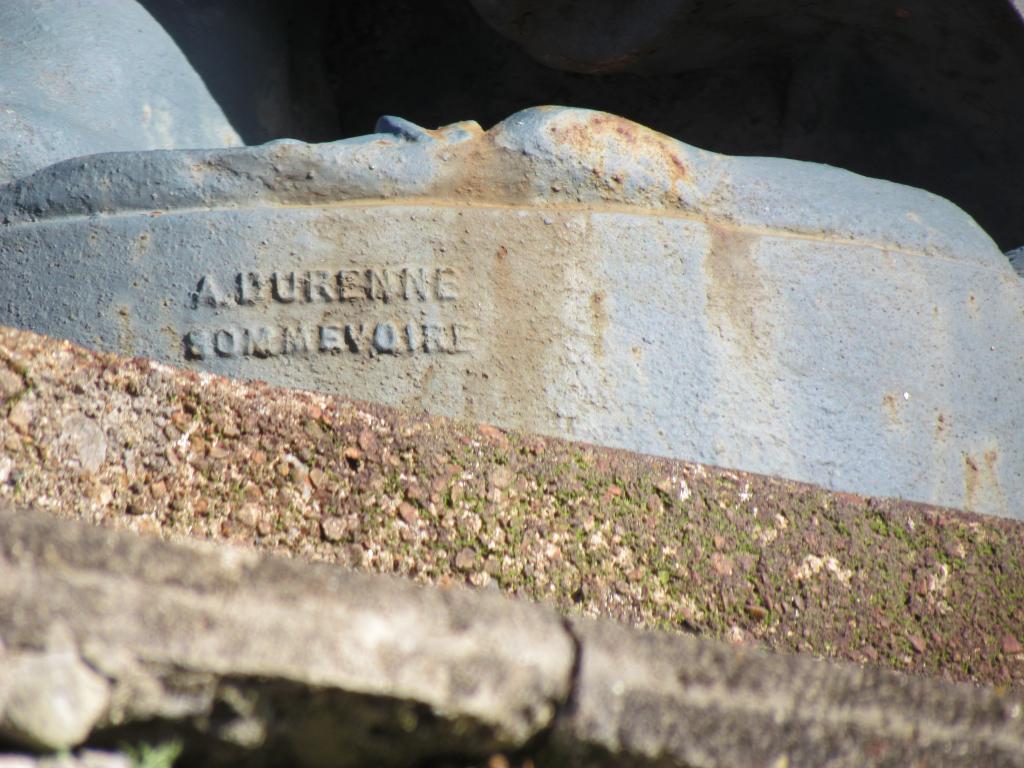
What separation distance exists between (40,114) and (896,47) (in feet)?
5.08

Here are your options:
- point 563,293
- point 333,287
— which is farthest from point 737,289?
point 333,287

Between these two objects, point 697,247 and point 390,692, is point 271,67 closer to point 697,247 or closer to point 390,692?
point 697,247

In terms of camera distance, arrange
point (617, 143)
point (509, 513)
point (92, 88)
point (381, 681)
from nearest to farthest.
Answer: point (381, 681)
point (509, 513)
point (617, 143)
point (92, 88)

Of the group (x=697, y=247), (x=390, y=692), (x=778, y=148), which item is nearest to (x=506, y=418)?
(x=697, y=247)

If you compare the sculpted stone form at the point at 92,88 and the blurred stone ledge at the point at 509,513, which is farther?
the sculpted stone form at the point at 92,88

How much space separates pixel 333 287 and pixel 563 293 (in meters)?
0.32

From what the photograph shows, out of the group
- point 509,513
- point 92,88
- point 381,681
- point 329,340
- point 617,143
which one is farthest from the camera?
point 92,88

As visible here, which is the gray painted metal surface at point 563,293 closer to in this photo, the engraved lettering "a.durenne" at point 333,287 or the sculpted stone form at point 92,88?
the engraved lettering "a.durenne" at point 333,287

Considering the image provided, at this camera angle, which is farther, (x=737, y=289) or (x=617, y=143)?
(x=617, y=143)

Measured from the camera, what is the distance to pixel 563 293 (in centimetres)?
201

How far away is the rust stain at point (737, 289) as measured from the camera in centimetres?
203

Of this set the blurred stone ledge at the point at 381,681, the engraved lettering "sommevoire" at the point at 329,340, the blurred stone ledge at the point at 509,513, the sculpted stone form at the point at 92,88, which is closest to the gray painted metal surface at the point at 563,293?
the engraved lettering "sommevoire" at the point at 329,340

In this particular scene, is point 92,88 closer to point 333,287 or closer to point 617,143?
point 333,287

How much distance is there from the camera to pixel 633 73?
2.93 m
